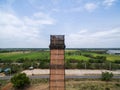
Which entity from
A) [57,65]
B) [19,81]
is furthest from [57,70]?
[19,81]

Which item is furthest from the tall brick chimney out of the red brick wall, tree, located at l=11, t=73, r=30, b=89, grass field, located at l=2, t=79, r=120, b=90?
tree, located at l=11, t=73, r=30, b=89

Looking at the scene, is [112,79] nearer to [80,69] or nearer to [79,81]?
[79,81]

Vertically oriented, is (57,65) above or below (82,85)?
above

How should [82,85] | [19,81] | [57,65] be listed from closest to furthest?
[57,65]
[19,81]
[82,85]

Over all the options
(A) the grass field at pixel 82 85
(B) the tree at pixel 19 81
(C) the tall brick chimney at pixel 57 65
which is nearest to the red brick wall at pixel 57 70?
(C) the tall brick chimney at pixel 57 65

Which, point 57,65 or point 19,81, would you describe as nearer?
point 57,65

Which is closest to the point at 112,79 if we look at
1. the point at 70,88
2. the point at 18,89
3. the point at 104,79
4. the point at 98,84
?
the point at 104,79

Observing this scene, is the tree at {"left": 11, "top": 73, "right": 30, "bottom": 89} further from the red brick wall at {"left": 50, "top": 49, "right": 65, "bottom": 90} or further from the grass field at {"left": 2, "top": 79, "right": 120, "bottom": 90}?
the red brick wall at {"left": 50, "top": 49, "right": 65, "bottom": 90}

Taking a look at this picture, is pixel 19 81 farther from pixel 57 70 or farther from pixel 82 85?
pixel 57 70
